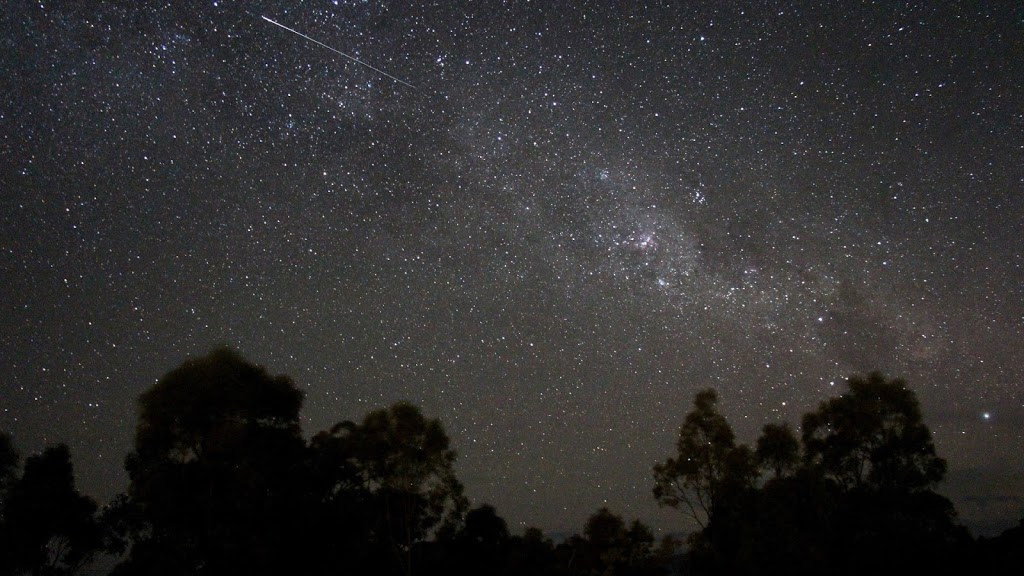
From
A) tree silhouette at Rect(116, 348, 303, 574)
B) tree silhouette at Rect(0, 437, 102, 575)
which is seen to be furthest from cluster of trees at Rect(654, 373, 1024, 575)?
tree silhouette at Rect(0, 437, 102, 575)

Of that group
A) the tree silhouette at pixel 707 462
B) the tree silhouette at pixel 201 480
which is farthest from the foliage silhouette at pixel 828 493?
the tree silhouette at pixel 201 480

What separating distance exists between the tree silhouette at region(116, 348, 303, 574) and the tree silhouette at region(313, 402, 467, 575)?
175 inches

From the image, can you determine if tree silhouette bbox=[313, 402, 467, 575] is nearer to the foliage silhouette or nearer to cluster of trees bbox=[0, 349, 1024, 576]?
cluster of trees bbox=[0, 349, 1024, 576]

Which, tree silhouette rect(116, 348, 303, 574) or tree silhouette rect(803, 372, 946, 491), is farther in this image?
tree silhouette rect(803, 372, 946, 491)

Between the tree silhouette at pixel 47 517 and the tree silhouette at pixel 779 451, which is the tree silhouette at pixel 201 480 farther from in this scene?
the tree silhouette at pixel 779 451

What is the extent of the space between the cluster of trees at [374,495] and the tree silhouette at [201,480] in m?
0.05

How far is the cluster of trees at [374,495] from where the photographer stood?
2645cm

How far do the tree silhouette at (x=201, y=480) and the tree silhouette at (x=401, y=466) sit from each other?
444 cm

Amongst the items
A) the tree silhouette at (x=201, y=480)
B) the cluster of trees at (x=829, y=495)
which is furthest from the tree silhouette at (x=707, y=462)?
the tree silhouette at (x=201, y=480)

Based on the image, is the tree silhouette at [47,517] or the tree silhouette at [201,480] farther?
the tree silhouette at [47,517]

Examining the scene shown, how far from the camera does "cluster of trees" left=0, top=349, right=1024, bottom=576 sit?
86.8 feet

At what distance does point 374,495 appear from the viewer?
33.4 metres

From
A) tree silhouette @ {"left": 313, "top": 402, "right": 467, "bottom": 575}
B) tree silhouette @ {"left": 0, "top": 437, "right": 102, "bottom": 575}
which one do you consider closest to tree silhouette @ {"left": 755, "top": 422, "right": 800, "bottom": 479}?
tree silhouette @ {"left": 313, "top": 402, "right": 467, "bottom": 575}

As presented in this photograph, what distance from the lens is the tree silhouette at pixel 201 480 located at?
85.6ft
